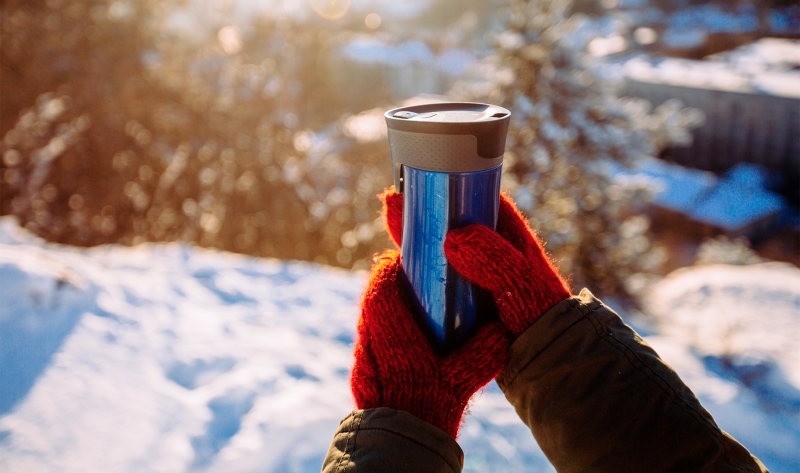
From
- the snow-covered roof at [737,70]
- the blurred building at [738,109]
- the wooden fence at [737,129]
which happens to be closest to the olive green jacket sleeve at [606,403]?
the snow-covered roof at [737,70]

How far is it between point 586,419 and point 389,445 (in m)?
0.43

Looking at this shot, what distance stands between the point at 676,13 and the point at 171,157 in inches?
927

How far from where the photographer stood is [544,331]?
1043 mm

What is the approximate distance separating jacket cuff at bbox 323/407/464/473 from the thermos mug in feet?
0.65

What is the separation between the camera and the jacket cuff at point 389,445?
94cm

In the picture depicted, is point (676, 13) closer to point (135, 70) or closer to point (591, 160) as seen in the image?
point (591, 160)

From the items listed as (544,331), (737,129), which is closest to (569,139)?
(544,331)

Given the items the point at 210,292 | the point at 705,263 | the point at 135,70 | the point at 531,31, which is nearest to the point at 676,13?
the point at 705,263

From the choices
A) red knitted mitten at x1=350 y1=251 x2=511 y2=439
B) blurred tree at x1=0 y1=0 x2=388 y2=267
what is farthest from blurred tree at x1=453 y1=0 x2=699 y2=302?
red knitted mitten at x1=350 y1=251 x2=511 y2=439

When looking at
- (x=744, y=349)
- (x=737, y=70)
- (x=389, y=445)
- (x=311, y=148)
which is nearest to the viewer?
(x=389, y=445)

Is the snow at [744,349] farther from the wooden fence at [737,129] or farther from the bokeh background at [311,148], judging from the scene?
the wooden fence at [737,129]

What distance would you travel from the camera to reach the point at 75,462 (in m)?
1.74

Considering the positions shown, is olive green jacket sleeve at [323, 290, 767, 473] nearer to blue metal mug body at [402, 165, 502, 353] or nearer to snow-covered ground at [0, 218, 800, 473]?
blue metal mug body at [402, 165, 502, 353]

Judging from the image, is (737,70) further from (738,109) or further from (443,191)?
(443,191)
